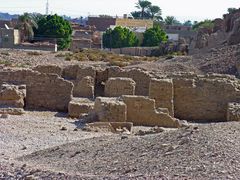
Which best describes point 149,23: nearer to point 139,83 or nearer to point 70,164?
point 139,83

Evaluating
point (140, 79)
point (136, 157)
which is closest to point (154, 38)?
point (140, 79)

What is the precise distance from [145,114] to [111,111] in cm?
130

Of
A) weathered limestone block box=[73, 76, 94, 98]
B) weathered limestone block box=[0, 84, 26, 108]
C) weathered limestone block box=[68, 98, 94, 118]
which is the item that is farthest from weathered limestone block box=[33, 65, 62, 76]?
weathered limestone block box=[68, 98, 94, 118]

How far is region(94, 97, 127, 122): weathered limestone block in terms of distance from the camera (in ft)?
61.8

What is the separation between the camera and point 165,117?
19.8 m

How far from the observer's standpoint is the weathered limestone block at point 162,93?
21250 millimetres

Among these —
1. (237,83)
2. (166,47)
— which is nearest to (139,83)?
(237,83)

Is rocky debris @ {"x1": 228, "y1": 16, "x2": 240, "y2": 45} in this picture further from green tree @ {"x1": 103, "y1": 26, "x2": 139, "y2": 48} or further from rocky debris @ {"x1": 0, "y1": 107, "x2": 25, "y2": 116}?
green tree @ {"x1": 103, "y1": 26, "x2": 139, "y2": 48}

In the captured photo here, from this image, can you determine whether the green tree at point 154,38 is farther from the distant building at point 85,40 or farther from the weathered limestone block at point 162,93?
the weathered limestone block at point 162,93

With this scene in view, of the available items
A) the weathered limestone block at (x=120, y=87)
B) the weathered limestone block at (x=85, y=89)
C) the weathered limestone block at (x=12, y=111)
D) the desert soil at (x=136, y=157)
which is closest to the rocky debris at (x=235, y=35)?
the weathered limestone block at (x=85, y=89)

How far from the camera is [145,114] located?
19688 mm

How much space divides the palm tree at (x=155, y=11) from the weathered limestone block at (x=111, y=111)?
336ft

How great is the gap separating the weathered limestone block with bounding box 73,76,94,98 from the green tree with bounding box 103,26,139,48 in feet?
157

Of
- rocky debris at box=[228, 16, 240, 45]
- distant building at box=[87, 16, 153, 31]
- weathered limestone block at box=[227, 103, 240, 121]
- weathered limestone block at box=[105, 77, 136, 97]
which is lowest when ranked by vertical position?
distant building at box=[87, 16, 153, 31]
